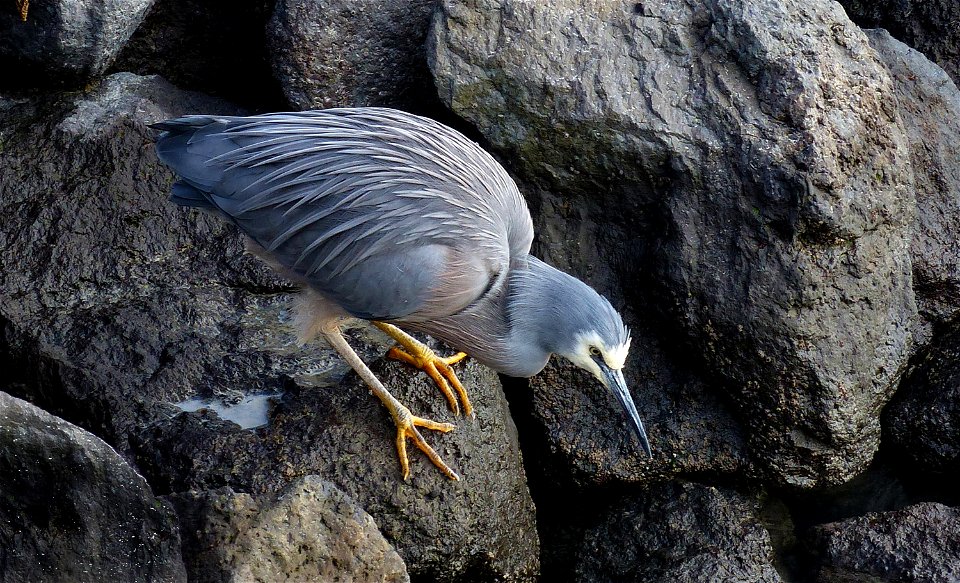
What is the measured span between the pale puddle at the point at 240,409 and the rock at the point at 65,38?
1.92 meters

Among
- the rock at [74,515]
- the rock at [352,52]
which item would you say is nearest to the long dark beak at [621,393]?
the rock at [74,515]

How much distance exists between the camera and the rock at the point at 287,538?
306 centimetres

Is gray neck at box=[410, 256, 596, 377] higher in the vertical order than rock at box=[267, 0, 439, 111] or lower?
lower

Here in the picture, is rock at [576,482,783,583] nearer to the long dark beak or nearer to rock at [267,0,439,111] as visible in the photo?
the long dark beak

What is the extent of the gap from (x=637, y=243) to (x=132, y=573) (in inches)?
112

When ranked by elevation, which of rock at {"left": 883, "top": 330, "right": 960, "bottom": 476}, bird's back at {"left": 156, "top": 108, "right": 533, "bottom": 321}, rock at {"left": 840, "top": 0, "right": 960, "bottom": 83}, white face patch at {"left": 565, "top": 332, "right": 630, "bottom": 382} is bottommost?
rock at {"left": 883, "top": 330, "right": 960, "bottom": 476}

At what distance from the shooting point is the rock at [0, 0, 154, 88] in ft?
15.3

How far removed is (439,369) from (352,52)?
1750 mm

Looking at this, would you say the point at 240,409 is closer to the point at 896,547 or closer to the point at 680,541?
the point at 680,541

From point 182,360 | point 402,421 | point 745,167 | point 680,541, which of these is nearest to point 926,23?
point 745,167

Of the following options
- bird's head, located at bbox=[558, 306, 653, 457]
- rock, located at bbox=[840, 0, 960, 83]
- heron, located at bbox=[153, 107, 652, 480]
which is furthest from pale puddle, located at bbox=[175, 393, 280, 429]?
rock, located at bbox=[840, 0, 960, 83]

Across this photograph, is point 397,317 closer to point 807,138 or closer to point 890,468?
point 807,138

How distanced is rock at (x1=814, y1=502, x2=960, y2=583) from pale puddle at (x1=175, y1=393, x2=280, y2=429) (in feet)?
8.58

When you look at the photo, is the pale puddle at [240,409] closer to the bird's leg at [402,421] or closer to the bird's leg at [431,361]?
the bird's leg at [402,421]
